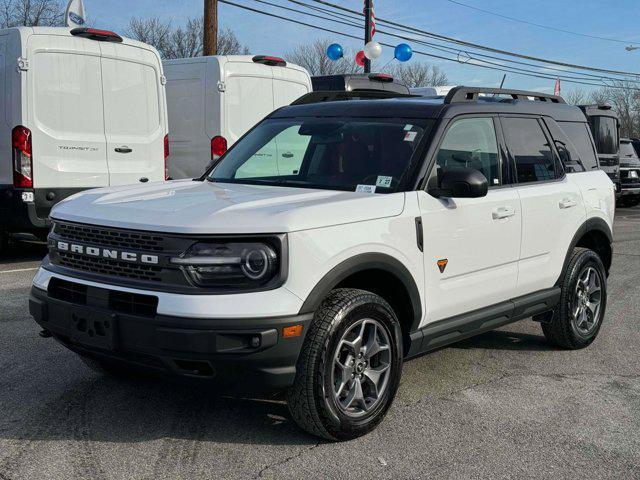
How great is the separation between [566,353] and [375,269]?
2.44 m

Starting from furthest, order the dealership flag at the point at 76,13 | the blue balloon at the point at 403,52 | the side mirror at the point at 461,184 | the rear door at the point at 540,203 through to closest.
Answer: the blue balloon at the point at 403,52, the dealership flag at the point at 76,13, the rear door at the point at 540,203, the side mirror at the point at 461,184

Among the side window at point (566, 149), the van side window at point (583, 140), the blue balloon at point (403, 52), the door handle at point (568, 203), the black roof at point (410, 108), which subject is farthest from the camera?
the blue balloon at point (403, 52)

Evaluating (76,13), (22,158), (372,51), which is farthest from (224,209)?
(372,51)

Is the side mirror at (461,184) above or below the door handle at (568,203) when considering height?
above

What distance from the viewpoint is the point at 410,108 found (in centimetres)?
482

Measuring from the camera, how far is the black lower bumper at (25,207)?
888 cm

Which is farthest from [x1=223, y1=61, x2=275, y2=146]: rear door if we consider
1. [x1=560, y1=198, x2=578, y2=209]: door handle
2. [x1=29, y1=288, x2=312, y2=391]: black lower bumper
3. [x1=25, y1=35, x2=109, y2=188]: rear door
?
[x1=29, y1=288, x2=312, y2=391]: black lower bumper

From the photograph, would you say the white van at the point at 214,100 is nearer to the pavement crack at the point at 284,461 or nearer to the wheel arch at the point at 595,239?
the wheel arch at the point at 595,239

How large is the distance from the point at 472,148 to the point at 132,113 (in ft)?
20.4

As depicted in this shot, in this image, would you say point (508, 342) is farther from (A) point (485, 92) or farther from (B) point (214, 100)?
(B) point (214, 100)

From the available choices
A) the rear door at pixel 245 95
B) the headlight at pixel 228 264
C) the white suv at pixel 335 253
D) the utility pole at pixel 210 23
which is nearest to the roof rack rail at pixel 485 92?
the white suv at pixel 335 253

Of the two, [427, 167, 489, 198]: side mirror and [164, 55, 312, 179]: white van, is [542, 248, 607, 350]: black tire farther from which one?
[164, 55, 312, 179]: white van

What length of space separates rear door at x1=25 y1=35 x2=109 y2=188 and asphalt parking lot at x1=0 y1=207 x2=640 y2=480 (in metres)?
3.88

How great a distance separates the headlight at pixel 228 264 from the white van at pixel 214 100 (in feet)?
25.2
